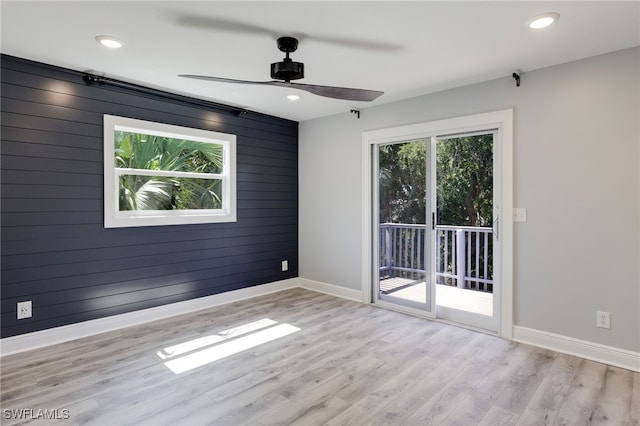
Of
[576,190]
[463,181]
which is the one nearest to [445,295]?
[463,181]

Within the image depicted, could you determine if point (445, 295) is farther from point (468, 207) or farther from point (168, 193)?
point (168, 193)

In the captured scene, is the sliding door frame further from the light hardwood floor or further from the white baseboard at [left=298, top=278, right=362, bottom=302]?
the white baseboard at [left=298, top=278, right=362, bottom=302]

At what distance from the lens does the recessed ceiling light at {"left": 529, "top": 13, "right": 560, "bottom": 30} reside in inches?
86.1

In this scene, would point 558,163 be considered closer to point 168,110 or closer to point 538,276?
point 538,276

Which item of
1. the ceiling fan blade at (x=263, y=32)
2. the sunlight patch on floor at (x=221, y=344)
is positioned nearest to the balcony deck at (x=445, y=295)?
the sunlight patch on floor at (x=221, y=344)

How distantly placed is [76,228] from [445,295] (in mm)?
3938

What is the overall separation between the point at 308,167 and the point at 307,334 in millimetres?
2499

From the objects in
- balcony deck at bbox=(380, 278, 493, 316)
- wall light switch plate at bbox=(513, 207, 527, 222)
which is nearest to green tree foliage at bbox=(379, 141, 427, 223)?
balcony deck at bbox=(380, 278, 493, 316)

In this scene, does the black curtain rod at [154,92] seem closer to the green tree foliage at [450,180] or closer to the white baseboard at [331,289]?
the green tree foliage at [450,180]

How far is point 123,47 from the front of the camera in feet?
8.77

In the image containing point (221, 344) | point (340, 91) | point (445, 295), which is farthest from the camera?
point (445, 295)

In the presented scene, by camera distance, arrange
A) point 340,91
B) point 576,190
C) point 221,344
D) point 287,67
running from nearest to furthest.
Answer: point 287,67 → point 340,91 → point 576,190 → point 221,344

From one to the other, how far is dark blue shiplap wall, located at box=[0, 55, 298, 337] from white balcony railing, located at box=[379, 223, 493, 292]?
1.98 metres

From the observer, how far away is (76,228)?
3.20m
